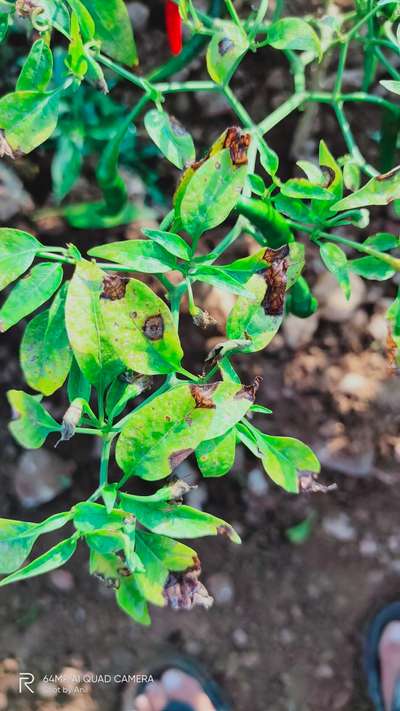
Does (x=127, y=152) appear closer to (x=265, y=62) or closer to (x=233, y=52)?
(x=265, y=62)

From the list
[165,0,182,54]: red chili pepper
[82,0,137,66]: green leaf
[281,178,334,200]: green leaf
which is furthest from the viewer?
[165,0,182,54]: red chili pepper

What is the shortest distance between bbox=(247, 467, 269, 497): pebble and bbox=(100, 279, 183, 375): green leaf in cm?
78

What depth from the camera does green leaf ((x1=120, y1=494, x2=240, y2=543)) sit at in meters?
0.63

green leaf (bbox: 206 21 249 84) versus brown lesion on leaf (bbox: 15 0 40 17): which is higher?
brown lesion on leaf (bbox: 15 0 40 17)

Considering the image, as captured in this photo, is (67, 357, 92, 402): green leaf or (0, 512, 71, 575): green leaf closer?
(0, 512, 71, 575): green leaf

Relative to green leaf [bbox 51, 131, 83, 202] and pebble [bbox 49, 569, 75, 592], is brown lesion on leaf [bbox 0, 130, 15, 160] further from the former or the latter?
pebble [bbox 49, 569, 75, 592]

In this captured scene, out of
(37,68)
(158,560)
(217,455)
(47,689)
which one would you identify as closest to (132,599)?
(158,560)

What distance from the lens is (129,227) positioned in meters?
1.37

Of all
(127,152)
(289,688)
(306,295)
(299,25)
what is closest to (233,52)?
(299,25)

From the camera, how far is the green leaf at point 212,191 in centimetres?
63

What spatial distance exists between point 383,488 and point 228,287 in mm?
906

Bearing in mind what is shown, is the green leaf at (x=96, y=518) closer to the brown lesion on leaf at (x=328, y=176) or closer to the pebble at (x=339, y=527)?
the brown lesion on leaf at (x=328, y=176)

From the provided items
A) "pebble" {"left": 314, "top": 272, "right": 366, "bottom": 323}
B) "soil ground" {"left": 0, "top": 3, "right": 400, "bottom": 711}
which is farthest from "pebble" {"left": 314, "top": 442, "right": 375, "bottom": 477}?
"pebble" {"left": 314, "top": 272, "right": 366, "bottom": 323}

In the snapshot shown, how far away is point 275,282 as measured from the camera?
2.23 feet
